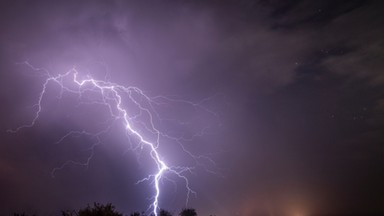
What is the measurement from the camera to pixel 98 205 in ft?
44.6

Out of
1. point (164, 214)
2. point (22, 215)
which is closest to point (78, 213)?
point (22, 215)

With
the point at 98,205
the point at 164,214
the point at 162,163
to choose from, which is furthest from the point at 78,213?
the point at 162,163

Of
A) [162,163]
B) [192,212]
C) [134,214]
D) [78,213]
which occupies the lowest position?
[78,213]

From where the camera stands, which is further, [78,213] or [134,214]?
[134,214]

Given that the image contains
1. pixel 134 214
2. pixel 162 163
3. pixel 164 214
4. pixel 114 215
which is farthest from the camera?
pixel 162 163

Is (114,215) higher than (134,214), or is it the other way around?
(134,214)

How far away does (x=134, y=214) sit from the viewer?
1988cm

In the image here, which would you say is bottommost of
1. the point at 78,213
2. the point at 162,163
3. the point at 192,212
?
the point at 78,213

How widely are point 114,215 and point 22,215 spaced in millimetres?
6893

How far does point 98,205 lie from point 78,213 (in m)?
0.78

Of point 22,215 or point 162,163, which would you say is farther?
point 162,163

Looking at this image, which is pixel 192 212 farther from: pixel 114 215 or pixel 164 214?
pixel 114 215

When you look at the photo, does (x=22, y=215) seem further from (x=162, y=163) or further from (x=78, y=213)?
(x=162, y=163)

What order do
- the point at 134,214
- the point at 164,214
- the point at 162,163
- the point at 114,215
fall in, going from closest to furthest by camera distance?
the point at 114,215 < the point at 134,214 < the point at 164,214 < the point at 162,163
